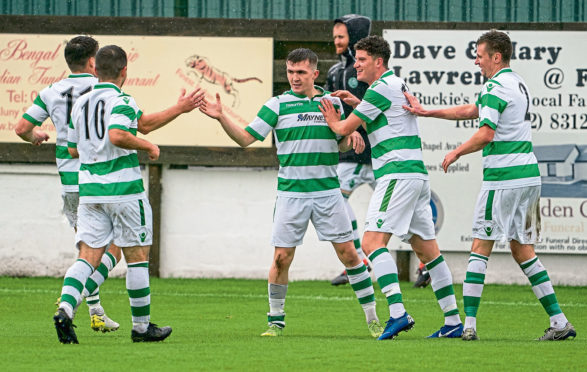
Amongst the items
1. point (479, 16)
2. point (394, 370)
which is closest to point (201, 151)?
point (479, 16)

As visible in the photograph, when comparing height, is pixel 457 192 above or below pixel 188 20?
below

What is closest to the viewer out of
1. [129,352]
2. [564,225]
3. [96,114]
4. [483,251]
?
[129,352]

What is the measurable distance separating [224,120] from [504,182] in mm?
1939

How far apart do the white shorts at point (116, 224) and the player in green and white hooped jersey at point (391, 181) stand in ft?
4.96

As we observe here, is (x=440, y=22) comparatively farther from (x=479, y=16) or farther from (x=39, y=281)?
(x=39, y=281)

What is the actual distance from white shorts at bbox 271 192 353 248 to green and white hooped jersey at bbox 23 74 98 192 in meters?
1.62

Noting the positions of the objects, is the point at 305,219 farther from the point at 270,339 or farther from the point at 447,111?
the point at 447,111

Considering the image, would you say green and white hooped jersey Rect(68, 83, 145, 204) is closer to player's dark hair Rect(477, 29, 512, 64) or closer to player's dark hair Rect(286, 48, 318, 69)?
player's dark hair Rect(286, 48, 318, 69)

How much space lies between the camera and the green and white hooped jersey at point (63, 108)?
8672 millimetres

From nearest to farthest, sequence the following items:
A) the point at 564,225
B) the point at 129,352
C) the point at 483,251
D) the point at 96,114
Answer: the point at 129,352 → the point at 96,114 → the point at 483,251 → the point at 564,225

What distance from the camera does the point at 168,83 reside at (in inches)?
539

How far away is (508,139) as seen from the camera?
26.6 feet

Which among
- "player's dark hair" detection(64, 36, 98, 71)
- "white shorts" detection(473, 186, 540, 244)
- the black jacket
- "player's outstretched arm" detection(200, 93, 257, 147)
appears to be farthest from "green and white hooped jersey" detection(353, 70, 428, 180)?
the black jacket

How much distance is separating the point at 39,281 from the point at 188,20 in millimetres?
3398
